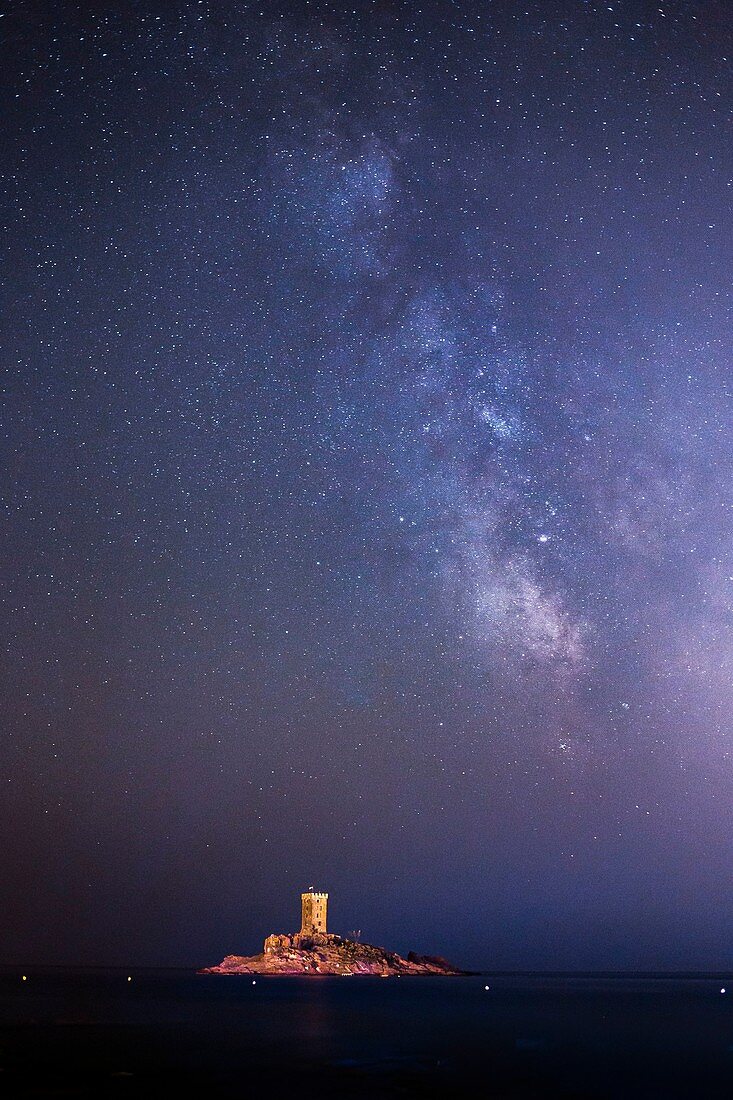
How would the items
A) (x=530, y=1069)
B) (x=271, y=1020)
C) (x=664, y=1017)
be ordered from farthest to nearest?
(x=664, y=1017)
(x=271, y=1020)
(x=530, y=1069)

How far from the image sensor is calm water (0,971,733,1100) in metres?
47.6


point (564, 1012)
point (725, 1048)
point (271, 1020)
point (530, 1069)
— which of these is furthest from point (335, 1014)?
point (530, 1069)

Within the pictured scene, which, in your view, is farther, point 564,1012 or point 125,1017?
point 564,1012

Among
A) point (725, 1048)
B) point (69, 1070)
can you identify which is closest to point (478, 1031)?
point (725, 1048)

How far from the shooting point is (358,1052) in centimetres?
6419

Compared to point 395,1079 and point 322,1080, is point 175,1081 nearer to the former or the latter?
point 322,1080

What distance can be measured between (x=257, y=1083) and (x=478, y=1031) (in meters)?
40.0

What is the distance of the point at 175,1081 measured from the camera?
159 feet

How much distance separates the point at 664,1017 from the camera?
4466 inches

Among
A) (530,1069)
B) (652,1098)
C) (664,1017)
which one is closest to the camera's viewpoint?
(652,1098)

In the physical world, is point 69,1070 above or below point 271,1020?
above

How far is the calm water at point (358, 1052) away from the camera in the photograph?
47.6 meters

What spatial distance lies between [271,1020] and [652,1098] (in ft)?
193

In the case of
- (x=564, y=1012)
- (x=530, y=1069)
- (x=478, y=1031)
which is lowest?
(x=564, y=1012)
